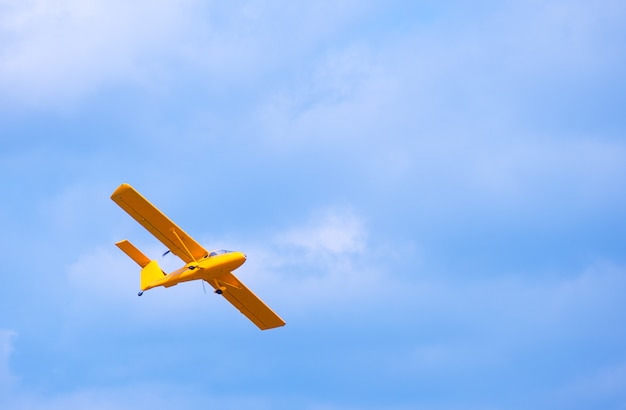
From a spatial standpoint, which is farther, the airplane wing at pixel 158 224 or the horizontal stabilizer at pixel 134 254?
the horizontal stabilizer at pixel 134 254

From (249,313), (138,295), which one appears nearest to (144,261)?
(138,295)

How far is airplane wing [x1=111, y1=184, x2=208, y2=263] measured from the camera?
56.9 m

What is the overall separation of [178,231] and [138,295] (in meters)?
5.30

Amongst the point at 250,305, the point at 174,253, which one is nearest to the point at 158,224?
the point at 174,253

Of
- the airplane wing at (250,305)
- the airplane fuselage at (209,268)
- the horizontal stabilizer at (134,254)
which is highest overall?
the horizontal stabilizer at (134,254)

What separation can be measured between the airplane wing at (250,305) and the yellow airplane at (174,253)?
63 mm

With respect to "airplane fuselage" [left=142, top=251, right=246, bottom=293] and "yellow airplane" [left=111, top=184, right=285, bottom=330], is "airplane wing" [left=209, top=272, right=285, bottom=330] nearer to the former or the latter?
"yellow airplane" [left=111, top=184, right=285, bottom=330]

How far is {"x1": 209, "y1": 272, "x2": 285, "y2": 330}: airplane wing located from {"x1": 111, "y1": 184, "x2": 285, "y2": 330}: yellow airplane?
0.06m

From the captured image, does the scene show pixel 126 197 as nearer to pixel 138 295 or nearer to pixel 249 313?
pixel 138 295

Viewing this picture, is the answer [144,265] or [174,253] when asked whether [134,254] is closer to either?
[144,265]

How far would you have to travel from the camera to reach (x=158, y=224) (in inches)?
2298

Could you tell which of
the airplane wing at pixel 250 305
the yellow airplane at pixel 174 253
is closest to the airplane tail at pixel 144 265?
the yellow airplane at pixel 174 253

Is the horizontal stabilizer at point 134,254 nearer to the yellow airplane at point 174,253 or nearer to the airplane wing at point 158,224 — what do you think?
the yellow airplane at point 174,253

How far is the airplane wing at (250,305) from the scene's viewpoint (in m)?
63.6
